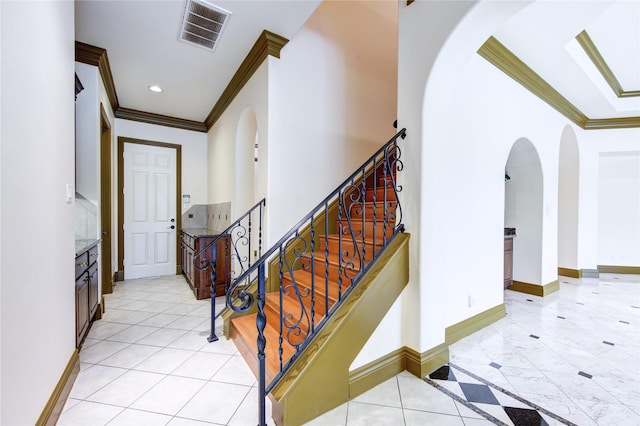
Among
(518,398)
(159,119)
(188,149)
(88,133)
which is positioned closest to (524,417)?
(518,398)

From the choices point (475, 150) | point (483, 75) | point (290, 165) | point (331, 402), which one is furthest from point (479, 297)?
point (290, 165)

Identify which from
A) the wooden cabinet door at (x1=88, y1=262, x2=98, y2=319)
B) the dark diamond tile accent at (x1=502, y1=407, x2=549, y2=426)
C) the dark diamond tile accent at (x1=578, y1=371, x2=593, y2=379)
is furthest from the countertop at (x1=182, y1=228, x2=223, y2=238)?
the dark diamond tile accent at (x1=578, y1=371, x2=593, y2=379)

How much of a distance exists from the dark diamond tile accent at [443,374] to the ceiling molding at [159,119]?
534 cm

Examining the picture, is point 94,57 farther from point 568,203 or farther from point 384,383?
point 568,203

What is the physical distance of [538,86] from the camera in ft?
10.7

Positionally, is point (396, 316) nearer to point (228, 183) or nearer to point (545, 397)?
point (545, 397)

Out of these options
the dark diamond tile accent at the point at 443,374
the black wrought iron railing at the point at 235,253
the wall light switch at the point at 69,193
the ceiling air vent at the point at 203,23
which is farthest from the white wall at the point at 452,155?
the wall light switch at the point at 69,193

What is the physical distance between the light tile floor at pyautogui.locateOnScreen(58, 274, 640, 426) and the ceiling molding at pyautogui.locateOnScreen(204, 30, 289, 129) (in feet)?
9.33

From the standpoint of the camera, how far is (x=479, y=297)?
2639 millimetres

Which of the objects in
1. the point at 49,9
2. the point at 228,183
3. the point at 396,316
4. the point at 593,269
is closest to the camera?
the point at 49,9

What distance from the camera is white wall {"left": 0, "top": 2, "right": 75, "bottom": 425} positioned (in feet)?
3.50

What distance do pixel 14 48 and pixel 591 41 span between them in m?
4.87

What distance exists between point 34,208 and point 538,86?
4.73 metres

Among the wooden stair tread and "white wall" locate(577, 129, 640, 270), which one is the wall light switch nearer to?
the wooden stair tread
